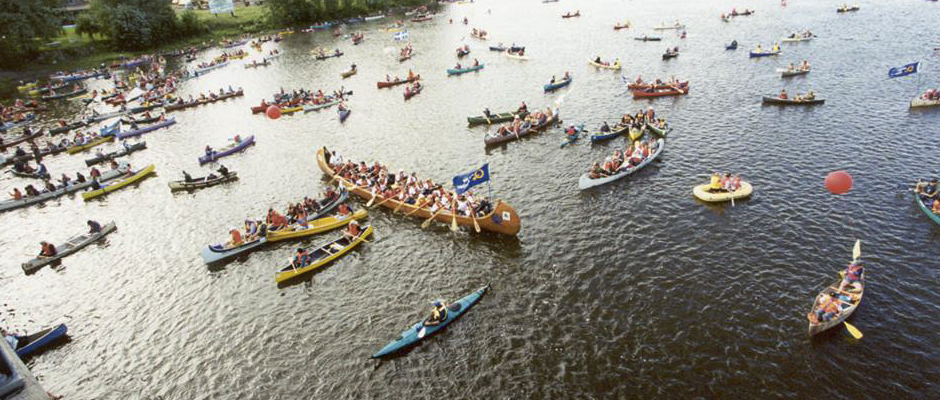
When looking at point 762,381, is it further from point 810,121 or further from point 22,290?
point 22,290

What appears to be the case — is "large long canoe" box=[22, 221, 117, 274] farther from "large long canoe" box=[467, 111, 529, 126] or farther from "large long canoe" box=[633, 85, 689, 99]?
"large long canoe" box=[633, 85, 689, 99]

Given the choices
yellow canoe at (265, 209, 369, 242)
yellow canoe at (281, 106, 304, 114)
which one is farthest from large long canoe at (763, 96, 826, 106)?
yellow canoe at (281, 106, 304, 114)

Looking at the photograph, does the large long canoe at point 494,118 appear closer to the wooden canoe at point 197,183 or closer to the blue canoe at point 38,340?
the wooden canoe at point 197,183

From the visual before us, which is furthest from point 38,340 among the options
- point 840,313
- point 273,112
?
point 840,313

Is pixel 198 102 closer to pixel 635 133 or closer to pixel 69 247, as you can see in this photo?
pixel 69 247

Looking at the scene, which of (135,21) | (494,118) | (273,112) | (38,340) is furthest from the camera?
(135,21)

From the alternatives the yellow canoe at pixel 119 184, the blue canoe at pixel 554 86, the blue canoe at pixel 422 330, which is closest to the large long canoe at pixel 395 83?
the blue canoe at pixel 554 86

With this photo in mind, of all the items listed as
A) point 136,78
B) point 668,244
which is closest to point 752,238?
point 668,244
